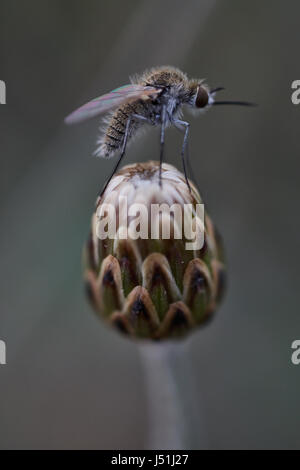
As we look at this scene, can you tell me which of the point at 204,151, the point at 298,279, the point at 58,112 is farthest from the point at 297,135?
the point at 58,112

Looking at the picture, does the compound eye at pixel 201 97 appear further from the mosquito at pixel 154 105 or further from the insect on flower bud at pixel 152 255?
the insect on flower bud at pixel 152 255

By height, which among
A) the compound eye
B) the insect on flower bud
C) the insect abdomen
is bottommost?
the insect on flower bud

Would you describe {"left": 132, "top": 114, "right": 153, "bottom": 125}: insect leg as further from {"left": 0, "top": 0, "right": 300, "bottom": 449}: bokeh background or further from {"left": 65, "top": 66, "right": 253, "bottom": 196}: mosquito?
{"left": 0, "top": 0, "right": 300, "bottom": 449}: bokeh background

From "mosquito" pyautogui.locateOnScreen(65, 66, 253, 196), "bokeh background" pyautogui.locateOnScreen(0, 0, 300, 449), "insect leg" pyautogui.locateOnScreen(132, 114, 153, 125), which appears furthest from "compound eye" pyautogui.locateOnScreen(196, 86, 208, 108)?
"bokeh background" pyautogui.locateOnScreen(0, 0, 300, 449)

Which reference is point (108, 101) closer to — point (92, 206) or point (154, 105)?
point (154, 105)

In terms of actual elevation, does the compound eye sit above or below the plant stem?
above

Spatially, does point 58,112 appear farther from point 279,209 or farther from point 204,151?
point 279,209
